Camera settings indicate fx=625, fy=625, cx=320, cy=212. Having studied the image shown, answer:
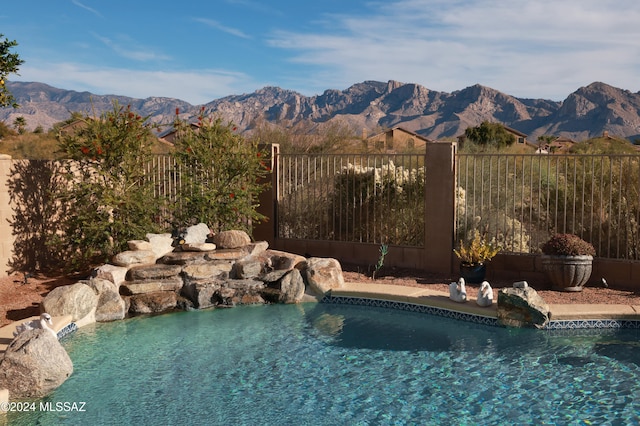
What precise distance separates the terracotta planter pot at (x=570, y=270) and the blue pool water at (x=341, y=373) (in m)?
1.35

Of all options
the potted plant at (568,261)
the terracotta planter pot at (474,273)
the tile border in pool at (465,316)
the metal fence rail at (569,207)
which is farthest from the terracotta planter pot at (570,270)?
the tile border in pool at (465,316)

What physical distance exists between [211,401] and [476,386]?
2245mm

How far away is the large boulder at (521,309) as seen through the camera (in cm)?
704

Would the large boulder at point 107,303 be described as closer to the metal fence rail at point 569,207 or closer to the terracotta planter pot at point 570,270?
the metal fence rail at point 569,207

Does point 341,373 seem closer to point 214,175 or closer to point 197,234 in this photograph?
point 197,234

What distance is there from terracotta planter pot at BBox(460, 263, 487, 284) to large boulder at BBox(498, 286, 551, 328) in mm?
1647

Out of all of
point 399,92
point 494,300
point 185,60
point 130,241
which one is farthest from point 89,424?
point 399,92

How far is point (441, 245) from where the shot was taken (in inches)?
379

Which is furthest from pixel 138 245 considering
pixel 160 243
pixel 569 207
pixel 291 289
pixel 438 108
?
pixel 438 108

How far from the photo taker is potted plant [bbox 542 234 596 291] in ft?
27.0

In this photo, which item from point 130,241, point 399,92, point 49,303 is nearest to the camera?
point 49,303

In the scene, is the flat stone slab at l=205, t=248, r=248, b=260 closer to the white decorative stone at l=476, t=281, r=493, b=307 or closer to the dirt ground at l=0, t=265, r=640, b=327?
the dirt ground at l=0, t=265, r=640, b=327

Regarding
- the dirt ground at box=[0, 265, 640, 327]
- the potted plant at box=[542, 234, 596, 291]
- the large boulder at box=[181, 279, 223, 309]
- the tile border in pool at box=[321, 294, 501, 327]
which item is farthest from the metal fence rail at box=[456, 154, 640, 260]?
the large boulder at box=[181, 279, 223, 309]

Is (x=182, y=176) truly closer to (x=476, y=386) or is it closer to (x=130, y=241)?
(x=130, y=241)
